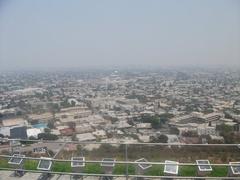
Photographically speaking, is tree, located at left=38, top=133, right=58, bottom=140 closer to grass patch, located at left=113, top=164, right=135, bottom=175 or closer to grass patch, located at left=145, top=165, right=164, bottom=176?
grass patch, located at left=113, top=164, right=135, bottom=175

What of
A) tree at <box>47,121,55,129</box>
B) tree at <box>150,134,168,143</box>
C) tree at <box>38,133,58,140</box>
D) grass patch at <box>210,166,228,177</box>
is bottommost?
tree at <box>47,121,55,129</box>

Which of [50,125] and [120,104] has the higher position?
[120,104]

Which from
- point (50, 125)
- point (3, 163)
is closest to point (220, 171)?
point (3, 163)

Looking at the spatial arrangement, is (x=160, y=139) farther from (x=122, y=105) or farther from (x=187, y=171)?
(x=122, y=105)

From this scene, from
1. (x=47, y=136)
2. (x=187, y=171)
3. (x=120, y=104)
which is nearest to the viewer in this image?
(x=187, y=171)

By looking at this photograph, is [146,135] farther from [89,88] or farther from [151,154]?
[89,88]

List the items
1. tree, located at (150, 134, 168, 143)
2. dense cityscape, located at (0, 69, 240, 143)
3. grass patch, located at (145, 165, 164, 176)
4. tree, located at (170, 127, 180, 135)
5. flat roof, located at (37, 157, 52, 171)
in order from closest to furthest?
flat roof, located at (37, 157, 52, 171), grass patch, located at (145, 165, 164, 176), tree, located at (150, 134, 168, 143), tree, located at (170, 127, 180, 135), dense cityscape, located at (0, 69, 240, 143)

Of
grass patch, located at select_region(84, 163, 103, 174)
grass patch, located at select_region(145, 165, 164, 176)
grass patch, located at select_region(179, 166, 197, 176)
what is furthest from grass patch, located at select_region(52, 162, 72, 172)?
grass patch, located at select_region(179, 166, 197, 176)

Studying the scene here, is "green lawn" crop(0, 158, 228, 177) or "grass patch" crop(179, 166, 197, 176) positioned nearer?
"green lawn" crop(0, 158, 228, 177)

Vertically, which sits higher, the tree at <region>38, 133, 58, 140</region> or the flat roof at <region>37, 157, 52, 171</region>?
the flat roof at <region>37, 157, 52, 171</region>

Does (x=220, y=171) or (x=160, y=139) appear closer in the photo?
(x=220, y=171)

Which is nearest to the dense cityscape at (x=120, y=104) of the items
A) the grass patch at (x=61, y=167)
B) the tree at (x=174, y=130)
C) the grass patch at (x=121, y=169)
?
the tree at (x=174, y=130)
